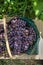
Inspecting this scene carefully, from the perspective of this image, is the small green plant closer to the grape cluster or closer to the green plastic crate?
the green plastic crate

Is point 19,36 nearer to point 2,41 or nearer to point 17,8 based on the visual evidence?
point 2,41

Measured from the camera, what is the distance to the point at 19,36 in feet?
3.14

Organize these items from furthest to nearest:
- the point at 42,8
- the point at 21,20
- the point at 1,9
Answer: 1. the point at 1,9
2. the point at 21,20
3. the point at 42,8

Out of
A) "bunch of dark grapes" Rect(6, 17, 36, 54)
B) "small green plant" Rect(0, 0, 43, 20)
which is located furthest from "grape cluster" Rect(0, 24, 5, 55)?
"small green plant" Rect(0, 0, 43, 20)

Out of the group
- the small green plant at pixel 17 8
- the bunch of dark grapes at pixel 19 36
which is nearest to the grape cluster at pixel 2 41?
the bunch of dark grapes at pixel 19 36

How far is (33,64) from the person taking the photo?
2084 millimetres

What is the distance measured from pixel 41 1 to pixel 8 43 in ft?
1.35

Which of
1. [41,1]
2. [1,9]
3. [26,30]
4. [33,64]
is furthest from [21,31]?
[33,64]

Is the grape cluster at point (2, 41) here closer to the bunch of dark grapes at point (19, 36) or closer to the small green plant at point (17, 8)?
the bunch of dark grapes at point (19, 36)

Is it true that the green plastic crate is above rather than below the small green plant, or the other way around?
below

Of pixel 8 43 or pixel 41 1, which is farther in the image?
pixel 8 43

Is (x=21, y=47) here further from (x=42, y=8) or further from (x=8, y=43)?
(x=42, y=8)

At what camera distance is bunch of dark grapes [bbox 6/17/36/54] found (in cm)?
95

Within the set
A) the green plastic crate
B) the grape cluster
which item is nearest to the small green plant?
the green plastic crate
